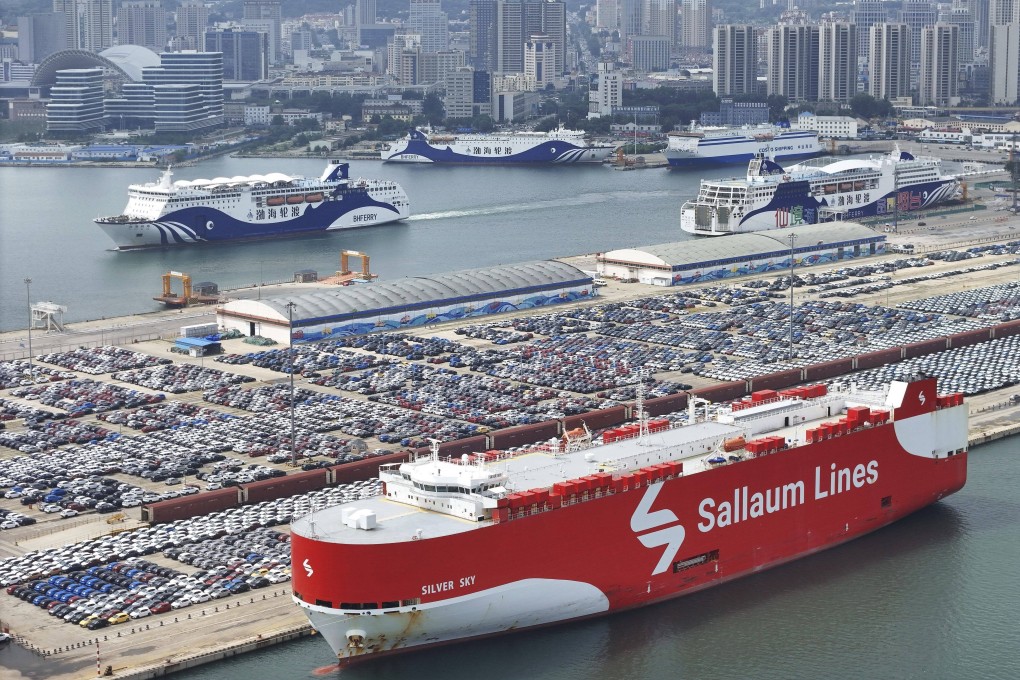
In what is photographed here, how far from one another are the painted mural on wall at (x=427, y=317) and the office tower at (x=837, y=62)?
7917 cm

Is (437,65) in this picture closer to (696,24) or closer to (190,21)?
(190,21)

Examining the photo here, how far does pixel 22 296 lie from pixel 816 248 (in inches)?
947

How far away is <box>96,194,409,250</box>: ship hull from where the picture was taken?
2413 inches

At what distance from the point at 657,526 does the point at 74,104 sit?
303 feet

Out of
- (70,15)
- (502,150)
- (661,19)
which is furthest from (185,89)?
(661,19)

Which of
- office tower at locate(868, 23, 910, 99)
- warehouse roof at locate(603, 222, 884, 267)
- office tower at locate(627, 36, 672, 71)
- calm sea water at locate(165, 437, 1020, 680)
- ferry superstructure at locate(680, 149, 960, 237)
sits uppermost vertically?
office tower at locate(627, 36, 672, 71)

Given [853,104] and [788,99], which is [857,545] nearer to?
[853,104]

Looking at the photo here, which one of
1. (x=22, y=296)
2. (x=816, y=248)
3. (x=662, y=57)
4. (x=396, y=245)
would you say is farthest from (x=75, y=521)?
(x=662, y=57)

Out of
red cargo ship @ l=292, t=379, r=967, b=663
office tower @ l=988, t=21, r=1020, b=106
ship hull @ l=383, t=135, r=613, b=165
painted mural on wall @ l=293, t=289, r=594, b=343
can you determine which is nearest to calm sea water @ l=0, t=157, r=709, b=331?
ship hull @ l=383, t=135, r=613, b=165

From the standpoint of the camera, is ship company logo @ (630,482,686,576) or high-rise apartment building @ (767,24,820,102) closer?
ship company logo @ (630,482,686,576)

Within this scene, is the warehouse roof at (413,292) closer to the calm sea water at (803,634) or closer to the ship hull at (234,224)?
→ the calm sea water at (803,634)

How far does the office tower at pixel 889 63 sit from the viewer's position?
4806 inches

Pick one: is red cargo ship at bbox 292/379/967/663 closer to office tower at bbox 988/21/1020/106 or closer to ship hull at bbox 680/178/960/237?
ship hull at bbox 680/178/960/237

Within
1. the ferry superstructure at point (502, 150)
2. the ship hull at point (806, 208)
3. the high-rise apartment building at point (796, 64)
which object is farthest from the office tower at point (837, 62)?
the ship hull at point (806, 208)
